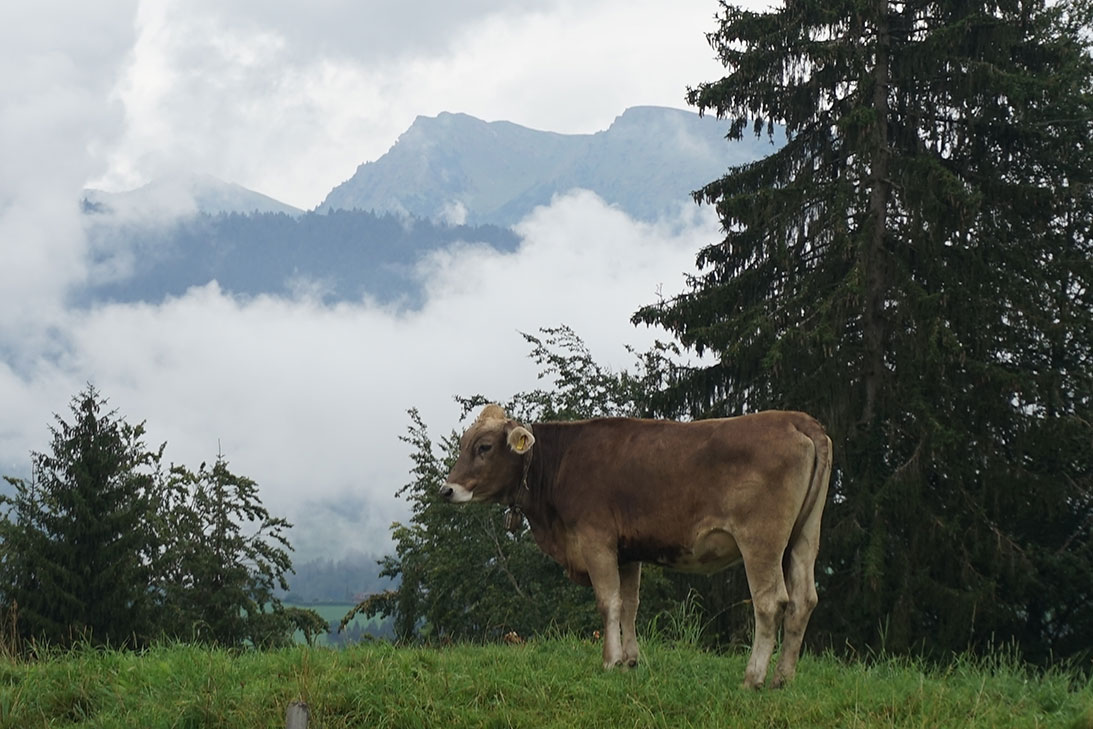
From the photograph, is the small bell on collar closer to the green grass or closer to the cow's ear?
the cow's ear

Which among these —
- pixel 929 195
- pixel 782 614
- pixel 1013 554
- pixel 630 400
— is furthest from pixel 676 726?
pixel 630 400

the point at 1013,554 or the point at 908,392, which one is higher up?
the point at 908,392

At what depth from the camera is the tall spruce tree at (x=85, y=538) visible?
107 feet

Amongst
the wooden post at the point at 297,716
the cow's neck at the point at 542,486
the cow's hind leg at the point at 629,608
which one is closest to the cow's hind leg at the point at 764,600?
the cow's hind leg at the point at 629,608

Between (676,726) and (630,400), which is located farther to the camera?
(630,400)

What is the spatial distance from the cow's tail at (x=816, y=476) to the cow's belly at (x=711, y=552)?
0.53m

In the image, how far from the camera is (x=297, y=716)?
7.47 metres

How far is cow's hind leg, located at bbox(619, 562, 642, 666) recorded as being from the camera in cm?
973

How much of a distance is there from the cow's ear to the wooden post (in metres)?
3.08

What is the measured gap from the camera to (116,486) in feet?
118

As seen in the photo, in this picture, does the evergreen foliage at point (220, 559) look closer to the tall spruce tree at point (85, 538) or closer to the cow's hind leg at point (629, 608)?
the tall spruce tree at point (85, 538)

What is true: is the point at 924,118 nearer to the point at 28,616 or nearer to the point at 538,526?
the point at 538,526

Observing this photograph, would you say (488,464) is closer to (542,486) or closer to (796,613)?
(542,486)

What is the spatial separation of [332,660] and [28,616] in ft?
82.1
